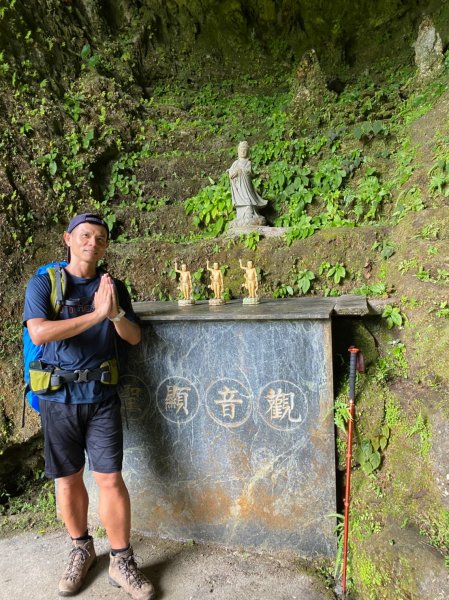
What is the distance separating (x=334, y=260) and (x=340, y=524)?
133 inches

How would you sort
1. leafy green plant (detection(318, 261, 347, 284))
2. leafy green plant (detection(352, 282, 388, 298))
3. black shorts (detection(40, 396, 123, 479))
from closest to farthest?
black shorts (detection(40, 396, 123, 479)) < leafy green plant (detection(352, 282, 388, 298)) < leafy green plant (detection(318, 261, 347, 284))

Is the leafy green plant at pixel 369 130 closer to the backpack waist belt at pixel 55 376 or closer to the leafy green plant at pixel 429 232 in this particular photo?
the leafy green plant at pixel 429 232

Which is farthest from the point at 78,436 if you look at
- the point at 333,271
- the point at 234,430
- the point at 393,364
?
the point at 333,271

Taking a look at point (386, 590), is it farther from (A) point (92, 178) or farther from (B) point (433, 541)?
(A) point (92, 178)

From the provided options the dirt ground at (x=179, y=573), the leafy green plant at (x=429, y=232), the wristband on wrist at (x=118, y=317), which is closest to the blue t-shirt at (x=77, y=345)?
the wristband on wrist at (x=118, y=317)

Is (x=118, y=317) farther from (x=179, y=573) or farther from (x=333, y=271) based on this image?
(x=333, y=271)

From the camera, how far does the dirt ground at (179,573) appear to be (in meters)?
3.20

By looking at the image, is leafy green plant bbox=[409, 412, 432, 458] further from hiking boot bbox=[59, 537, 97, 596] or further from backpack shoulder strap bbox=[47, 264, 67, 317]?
backpack shoulder strap bbox=[47, 264, 67, 317]

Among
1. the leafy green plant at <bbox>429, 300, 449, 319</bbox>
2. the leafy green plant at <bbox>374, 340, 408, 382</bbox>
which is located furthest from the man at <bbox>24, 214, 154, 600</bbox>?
the leafy green plant at <bbox>429, 300, 449, 319</bbox>

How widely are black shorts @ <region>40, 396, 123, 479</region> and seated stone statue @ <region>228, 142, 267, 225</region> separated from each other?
4199 millimetres

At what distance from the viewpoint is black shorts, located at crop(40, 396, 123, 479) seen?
3.03 meters

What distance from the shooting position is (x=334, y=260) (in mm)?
5453

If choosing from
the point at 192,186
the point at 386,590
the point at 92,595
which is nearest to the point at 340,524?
the point at 386,590

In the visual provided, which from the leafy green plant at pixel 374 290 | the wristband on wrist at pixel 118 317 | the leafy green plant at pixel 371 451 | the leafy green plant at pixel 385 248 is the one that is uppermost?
the leafy green plant at pixel 385 248
